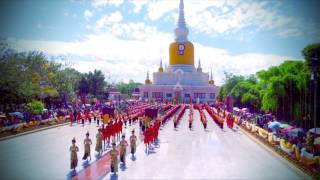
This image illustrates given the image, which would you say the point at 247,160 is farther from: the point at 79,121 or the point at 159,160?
the point at 79,121

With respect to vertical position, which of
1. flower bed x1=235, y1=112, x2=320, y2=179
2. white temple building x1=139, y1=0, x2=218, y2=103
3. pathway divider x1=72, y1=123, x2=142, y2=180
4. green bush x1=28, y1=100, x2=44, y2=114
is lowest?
pathway divider x1=72, y1=123, x2=142, y2=180

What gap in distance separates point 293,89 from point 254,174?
1994cm

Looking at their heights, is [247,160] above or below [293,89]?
below

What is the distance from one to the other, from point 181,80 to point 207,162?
57274 mm

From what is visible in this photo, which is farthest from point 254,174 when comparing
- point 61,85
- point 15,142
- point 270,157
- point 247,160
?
point 61,85

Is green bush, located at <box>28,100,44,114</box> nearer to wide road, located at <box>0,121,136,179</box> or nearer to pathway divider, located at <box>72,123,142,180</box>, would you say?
wide road, located at <box>0,121,136,179</box>

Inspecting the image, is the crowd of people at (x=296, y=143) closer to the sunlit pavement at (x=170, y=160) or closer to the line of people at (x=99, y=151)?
the sunlit pavement at (x=170, y=160)

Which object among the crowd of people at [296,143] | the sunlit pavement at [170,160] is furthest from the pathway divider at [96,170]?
the crowd of people at [296,143]

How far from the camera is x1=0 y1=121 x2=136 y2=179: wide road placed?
1294 cm

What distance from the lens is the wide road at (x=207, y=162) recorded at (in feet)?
42.2

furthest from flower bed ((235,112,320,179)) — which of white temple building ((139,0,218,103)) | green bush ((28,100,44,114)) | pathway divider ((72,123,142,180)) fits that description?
white temple building ((139,0,218,103))

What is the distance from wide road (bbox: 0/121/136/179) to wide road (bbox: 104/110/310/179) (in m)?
2.40

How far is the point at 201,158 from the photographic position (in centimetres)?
1588

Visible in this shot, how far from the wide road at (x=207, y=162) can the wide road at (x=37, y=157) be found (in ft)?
7.89
